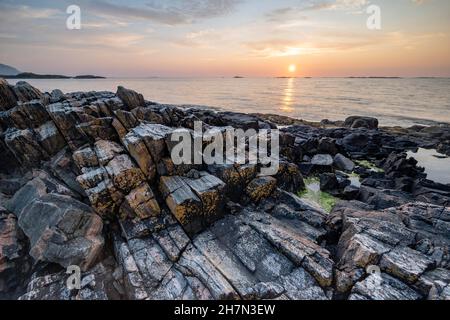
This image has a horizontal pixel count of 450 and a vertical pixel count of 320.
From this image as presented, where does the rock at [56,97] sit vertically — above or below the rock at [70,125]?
above

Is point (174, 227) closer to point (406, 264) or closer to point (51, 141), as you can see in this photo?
point (406, 264)

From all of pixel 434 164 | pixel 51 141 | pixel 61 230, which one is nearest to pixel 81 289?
pixel 61 230

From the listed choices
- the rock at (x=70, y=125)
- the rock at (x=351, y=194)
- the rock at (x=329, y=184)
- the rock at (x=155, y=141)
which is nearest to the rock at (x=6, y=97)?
the rock at (x=70, y=125)

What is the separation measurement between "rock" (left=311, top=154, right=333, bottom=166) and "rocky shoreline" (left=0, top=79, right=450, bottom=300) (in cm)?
696

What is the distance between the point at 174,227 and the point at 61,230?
5803 mm

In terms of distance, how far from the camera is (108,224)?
14461mm

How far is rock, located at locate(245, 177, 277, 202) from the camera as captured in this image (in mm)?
17047

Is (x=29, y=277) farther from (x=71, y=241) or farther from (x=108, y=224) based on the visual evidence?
(x=108, y=224)

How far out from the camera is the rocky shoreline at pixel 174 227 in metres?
11.1

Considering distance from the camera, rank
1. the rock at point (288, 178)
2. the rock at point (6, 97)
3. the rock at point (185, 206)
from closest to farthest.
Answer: the rock at point (185, 206), the rock at point (288, 178), the rock at point (6, 97)

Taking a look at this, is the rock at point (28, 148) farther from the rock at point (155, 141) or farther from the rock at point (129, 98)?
the rock at point (129, 98)

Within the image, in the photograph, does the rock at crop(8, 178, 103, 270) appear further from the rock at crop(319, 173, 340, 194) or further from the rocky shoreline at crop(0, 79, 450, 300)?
the rock at crop(319, 173, 340, 194)

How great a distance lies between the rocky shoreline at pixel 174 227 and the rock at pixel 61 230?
0.18 feet
